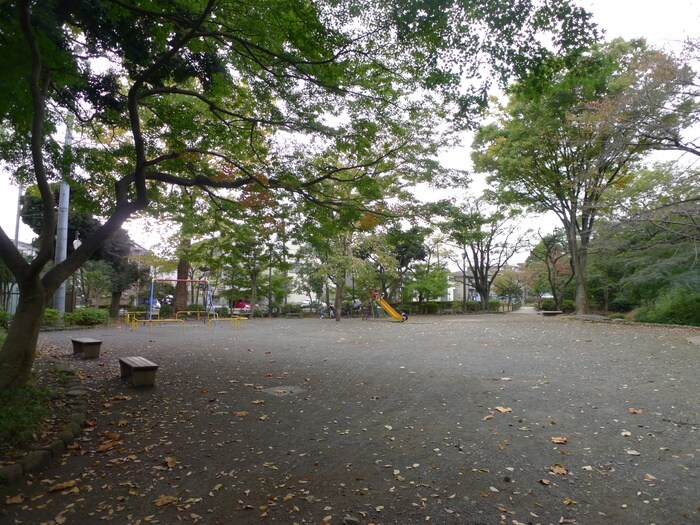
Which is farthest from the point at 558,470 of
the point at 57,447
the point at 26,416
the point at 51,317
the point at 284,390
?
the point at 51,317

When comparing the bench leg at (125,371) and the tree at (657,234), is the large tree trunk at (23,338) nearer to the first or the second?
the bench leg at (125,371)

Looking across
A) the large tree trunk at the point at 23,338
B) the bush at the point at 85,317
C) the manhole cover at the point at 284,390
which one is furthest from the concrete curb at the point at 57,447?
the bush at the point at 85,317

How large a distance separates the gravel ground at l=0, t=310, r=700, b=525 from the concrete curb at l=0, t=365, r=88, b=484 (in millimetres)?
105

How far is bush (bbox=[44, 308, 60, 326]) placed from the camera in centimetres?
1405

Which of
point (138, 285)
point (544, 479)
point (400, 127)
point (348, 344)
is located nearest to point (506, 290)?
point (138, 285)

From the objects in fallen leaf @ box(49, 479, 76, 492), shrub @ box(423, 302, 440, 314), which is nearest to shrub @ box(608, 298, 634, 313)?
shrub @ box(423, 302, 440, 314)

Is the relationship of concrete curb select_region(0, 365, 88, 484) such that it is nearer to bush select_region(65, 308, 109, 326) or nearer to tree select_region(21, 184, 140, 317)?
bush select_region(65, 308, 109, 326)

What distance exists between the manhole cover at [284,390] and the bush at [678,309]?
52.3 feet

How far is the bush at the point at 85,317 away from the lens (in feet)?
49.8

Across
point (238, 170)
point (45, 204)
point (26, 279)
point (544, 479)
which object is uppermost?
point (238, 170)

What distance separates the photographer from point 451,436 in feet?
13.8

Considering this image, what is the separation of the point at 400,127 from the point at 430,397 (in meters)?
4.26

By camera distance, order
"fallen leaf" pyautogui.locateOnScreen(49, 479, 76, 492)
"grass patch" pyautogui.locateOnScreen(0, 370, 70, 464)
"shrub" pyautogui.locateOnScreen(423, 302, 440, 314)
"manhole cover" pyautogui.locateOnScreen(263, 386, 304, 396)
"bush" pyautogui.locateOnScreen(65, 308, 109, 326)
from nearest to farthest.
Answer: "fallen leaf" pyautogui.locateOnScreen(49, 479, 76, 492)
"grass patch" pyautogui.locateOnScreen(0, 370, 70, 464)
"manhole cover" pyautogui.locateOnScreen(263, 386, 304, 396)
"bush" pyautogui.locateOnScreen(65, 308, 109, 326)
"shrub" pyautogui.locateOnScreen(423, 302, 440, 314)

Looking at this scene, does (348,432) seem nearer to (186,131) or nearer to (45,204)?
(45,204)
